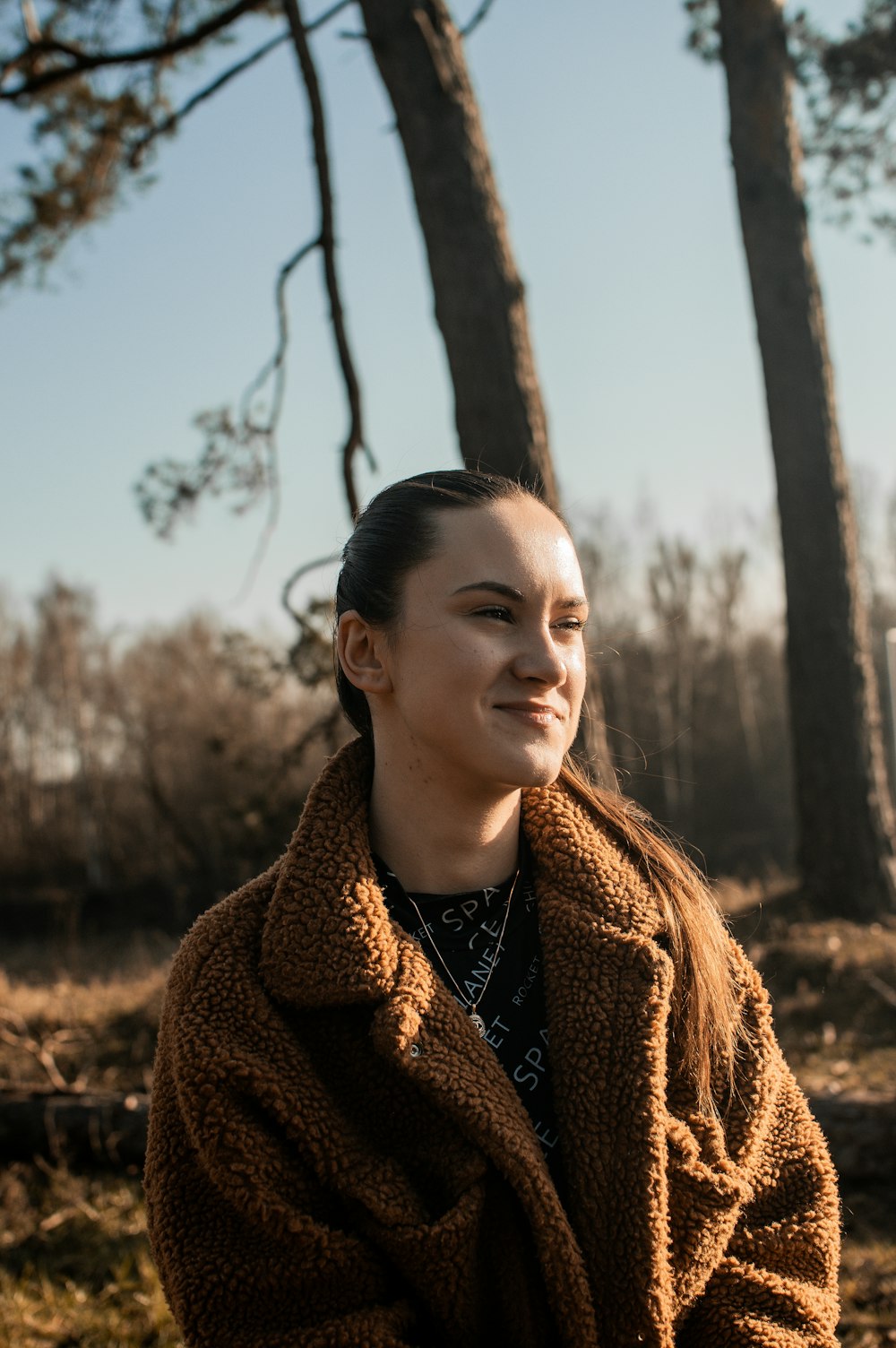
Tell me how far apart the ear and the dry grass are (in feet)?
6.42

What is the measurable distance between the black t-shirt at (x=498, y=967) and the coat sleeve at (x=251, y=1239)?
383 millimetres

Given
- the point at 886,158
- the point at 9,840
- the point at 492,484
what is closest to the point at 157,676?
the point at 9,840

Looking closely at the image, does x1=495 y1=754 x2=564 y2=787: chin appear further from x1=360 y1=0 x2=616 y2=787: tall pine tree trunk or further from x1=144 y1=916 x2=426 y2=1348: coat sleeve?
x1=360 y1=0 x2=616 y2=787: tall pine tree trunk

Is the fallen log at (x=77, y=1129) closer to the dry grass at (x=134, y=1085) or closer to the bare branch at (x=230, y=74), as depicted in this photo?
the dry grass at (x=134, y=1085)

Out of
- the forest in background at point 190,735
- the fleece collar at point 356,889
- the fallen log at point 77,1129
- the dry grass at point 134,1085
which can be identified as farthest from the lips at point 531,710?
the forest in background at point 190,735

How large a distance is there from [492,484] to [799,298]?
288 inches

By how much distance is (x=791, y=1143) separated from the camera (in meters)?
2.16

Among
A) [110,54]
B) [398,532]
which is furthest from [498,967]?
[110,54]

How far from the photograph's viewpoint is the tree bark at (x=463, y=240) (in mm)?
4914

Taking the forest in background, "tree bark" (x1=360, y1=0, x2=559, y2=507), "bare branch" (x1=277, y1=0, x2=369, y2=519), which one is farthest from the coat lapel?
the forest in background

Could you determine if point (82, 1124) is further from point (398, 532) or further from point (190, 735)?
point (190, 735)

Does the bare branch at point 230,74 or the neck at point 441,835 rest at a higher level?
the bare branch at point 230,74

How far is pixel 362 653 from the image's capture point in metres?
2.17

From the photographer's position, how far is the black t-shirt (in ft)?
6.67
